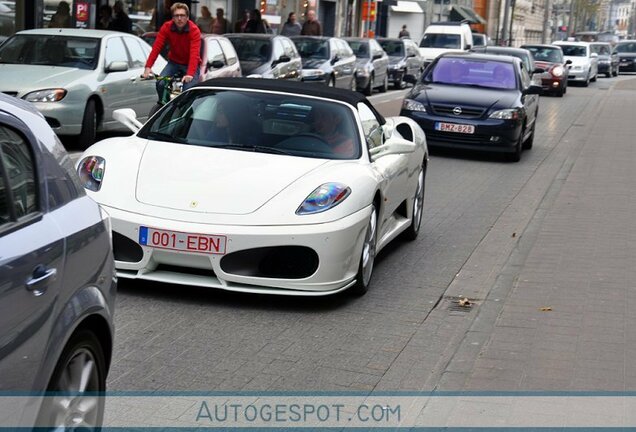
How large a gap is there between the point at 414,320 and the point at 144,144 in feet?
7.31

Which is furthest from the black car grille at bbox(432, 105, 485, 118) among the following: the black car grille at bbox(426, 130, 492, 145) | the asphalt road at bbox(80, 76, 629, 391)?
the asphalt road at bbox(80, 76, 629, 391)

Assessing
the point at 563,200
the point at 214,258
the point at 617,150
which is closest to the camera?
the point at 214,258

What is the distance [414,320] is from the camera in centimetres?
722

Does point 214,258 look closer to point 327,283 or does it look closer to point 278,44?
point 327,283

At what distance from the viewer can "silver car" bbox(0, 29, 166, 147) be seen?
Result: 46.9ft

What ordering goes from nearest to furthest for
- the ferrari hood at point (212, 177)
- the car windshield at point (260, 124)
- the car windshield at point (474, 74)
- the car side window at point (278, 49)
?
the ferrari hood at point (212, 177), the car windshield at point (260, 124), the car windshield at point (474, 74), the car side window at point (278, 49)

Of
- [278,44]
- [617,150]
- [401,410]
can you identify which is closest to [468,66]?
[617,150]

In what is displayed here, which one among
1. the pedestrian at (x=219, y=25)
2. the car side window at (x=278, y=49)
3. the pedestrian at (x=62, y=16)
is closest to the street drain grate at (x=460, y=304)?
the car side window at (x=278, y=49)

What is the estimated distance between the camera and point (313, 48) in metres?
27.9

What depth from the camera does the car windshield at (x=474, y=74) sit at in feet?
59.2

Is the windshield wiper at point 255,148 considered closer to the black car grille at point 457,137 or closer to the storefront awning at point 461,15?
the black car grille at point 457,137

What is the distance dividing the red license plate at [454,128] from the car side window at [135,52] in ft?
14.2

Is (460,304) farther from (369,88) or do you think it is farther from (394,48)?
(394,48)

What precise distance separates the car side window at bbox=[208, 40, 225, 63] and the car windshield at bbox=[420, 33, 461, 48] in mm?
23737
